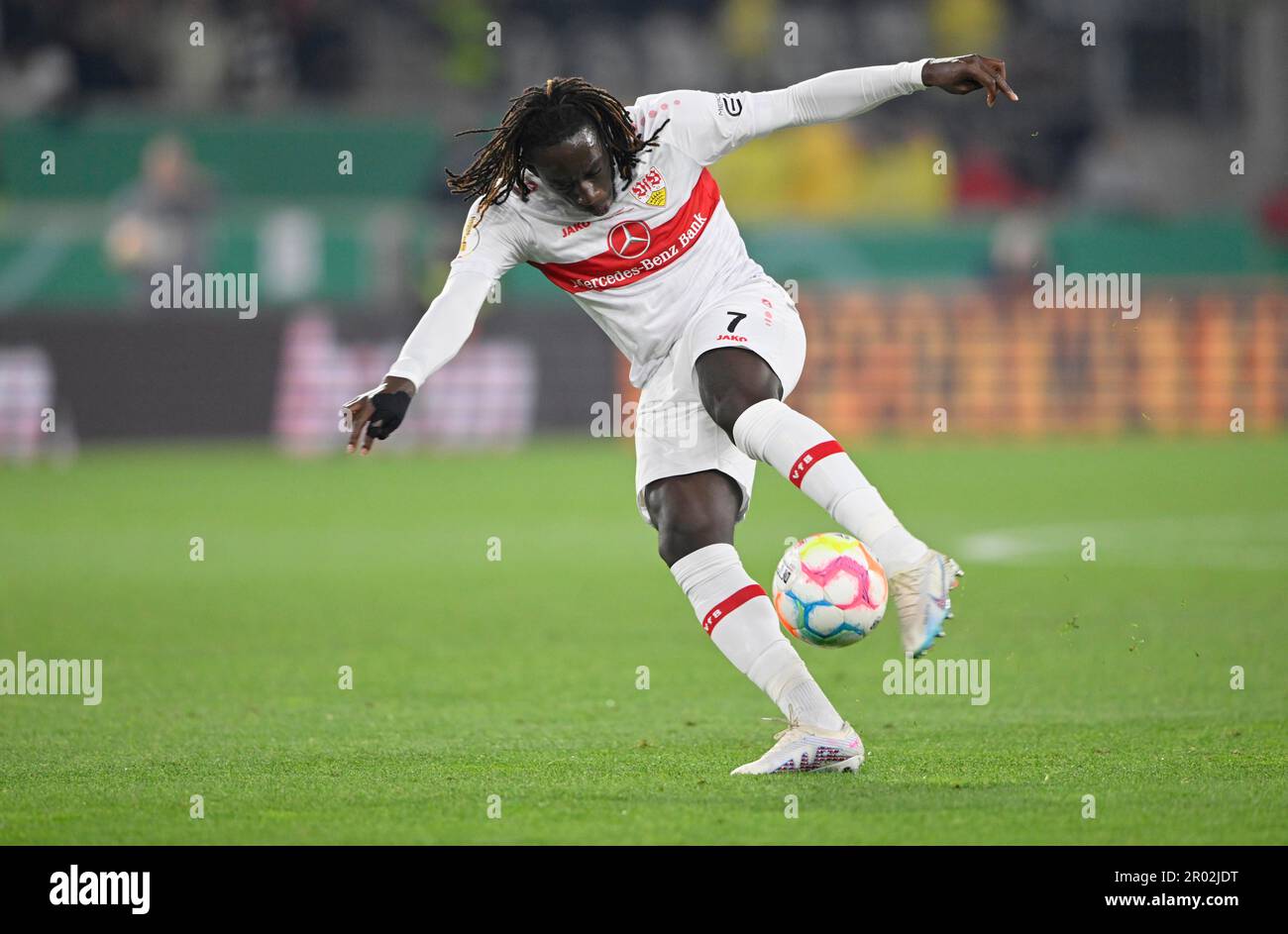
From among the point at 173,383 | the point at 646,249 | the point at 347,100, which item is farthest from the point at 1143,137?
the point at 646,249

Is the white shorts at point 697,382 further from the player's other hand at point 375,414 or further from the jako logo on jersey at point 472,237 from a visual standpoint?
the player's other hand at point 375,414

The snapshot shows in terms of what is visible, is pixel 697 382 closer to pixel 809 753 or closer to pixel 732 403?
pixel 732 403

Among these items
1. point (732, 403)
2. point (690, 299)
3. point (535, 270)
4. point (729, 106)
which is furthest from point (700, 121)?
point (535, 270)

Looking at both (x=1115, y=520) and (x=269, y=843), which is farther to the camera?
(x=1115, y=520)

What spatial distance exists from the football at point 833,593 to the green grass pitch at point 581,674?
468mm

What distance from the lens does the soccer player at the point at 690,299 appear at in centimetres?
586

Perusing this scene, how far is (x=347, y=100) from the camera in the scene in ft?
87.4

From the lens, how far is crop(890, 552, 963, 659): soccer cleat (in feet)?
17.6

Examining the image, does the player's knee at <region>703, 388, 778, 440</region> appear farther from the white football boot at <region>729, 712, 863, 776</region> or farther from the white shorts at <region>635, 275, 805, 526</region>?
the white football boot at <region>729, 712, 863, 776</region>

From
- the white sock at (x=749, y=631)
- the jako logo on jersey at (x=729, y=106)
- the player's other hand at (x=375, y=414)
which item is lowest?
the white sock at (x=749, y=631)

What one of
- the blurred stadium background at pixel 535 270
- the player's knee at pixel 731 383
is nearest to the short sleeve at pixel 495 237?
the player's knee at pixel 731 383
